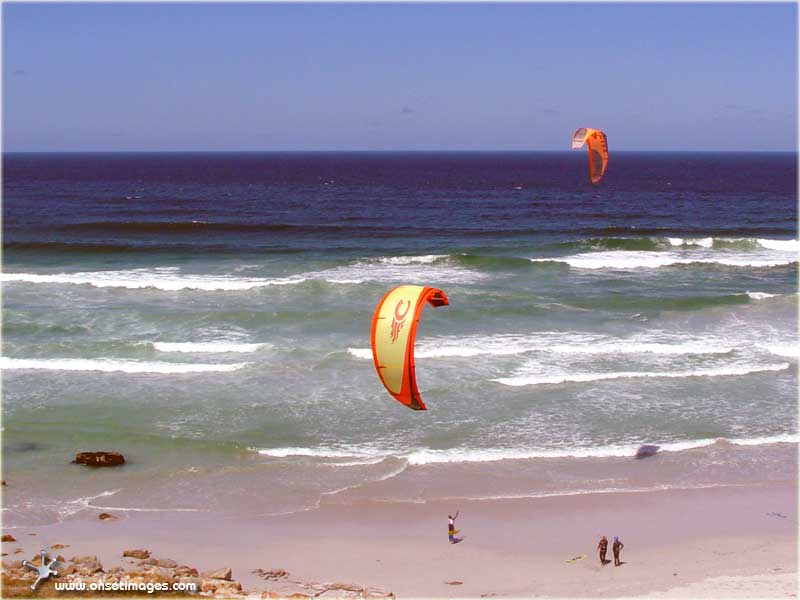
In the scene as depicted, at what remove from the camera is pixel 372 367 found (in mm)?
20219

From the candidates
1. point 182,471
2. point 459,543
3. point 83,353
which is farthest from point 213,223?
point 459,543

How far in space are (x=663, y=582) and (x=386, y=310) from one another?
509cm

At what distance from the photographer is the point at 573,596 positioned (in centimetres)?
1117

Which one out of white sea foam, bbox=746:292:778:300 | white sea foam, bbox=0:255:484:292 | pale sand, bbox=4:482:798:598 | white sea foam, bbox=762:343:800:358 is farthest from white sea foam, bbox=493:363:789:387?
white sea foam, bbox=0:255:484:292

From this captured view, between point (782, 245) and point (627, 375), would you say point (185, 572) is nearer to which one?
point (627, 375)

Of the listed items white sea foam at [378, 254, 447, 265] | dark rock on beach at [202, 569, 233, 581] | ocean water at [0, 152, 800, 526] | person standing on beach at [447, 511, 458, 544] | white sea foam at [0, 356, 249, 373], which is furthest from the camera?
white sea foam at [378, 254, 447, 265]

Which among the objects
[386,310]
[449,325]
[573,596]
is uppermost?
[386,310]

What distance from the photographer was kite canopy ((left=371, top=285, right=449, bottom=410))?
34.7ft

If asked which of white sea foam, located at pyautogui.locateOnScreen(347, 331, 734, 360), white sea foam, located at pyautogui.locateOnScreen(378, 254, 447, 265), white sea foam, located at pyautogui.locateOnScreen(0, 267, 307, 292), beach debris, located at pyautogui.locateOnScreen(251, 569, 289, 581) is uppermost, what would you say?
white sea foam, located at pyautogui.locateOnScreen(378, 254, 447, 265)

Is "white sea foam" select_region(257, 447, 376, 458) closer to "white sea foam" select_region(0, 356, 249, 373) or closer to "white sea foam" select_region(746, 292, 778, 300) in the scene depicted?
"white sea foam" select_region(0, 356, 249, 373)

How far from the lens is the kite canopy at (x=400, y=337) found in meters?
10.6

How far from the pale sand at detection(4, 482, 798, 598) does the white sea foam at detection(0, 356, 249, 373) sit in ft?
22.2

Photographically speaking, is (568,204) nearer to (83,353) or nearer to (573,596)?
(83,353)

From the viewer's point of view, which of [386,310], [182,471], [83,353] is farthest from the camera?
Answer: [83,353]
